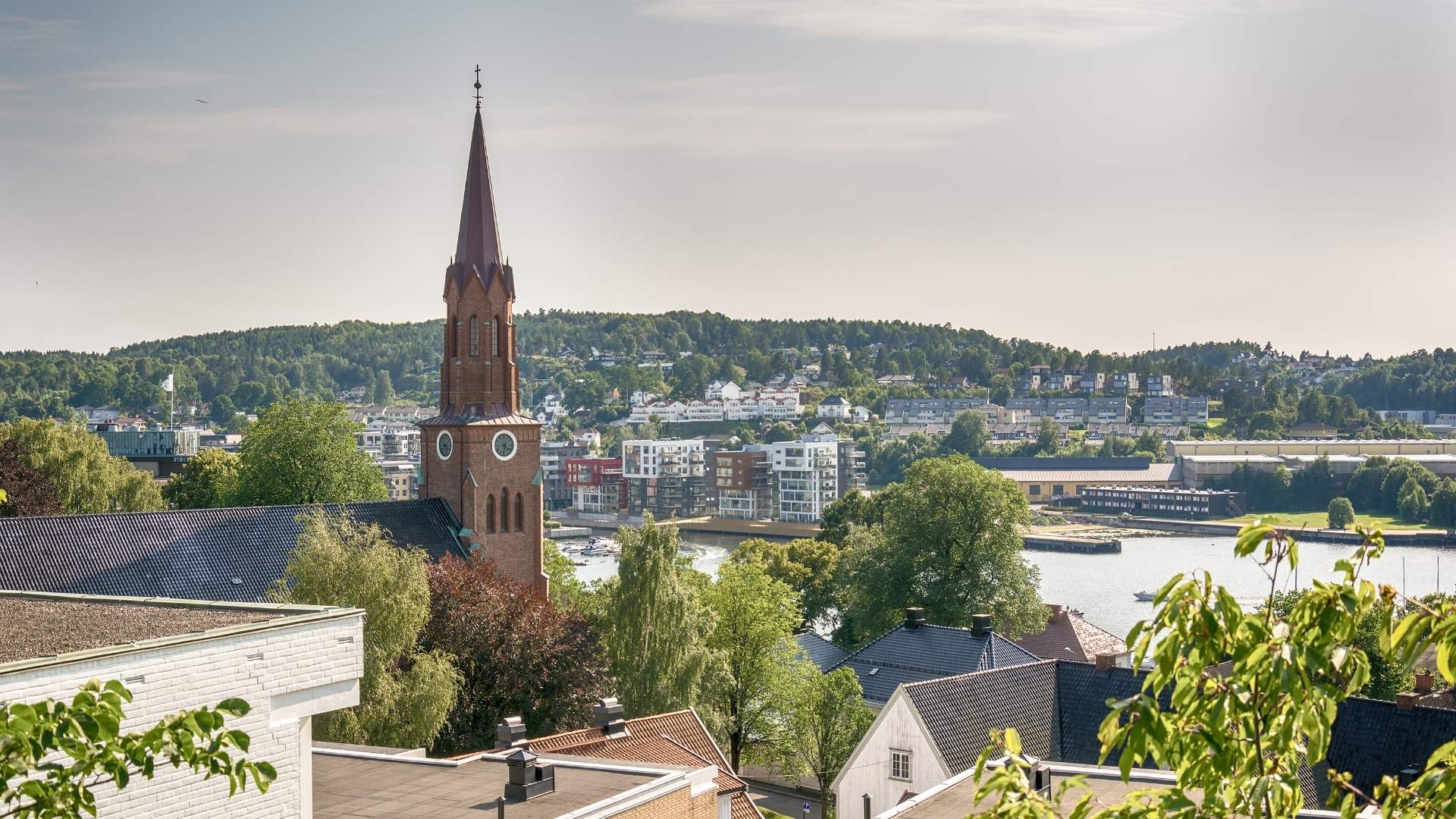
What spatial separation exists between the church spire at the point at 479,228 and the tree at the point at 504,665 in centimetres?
1100

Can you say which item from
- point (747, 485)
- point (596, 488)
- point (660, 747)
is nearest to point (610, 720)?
point (660, 747)

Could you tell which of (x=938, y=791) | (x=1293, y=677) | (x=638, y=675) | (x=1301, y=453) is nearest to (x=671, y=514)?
(x=1301, y=453)

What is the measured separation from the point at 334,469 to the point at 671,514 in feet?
388

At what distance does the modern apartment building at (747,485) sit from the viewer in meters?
166

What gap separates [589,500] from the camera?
572ft

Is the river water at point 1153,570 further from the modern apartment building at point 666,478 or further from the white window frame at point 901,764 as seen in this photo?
the white window frame at point 901,764

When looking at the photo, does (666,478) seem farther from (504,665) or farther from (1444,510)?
(504,665)

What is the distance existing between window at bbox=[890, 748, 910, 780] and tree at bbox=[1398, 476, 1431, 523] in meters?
127

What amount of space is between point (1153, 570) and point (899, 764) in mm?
→ 81625

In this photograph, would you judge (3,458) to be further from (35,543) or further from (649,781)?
(649,781)

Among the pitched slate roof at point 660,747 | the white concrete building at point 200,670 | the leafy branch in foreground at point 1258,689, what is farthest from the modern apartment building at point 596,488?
the leafy branch in foreground at point 1258,689

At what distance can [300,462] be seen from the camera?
4759 cm

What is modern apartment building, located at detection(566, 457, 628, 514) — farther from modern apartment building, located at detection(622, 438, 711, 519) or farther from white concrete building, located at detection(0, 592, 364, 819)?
white concrete building, located at detection(0, 592, 364, 819)

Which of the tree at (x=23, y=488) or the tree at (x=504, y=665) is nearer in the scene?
the tree at (x=504, y=665)
